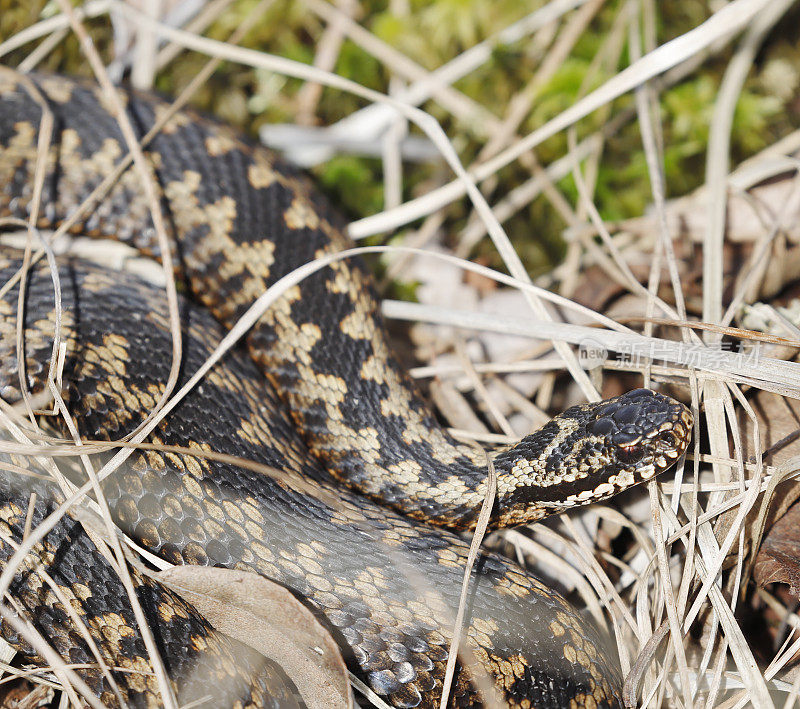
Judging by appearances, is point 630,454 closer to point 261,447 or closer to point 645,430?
point 645,430

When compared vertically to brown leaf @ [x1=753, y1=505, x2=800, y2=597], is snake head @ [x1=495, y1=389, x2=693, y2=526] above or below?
above

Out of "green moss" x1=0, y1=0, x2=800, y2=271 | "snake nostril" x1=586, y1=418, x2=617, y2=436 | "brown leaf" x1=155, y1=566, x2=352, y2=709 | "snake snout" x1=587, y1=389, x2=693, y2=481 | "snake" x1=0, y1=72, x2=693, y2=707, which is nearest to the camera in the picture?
"brown leaf" x1=155, y1=566, x2=352, y2=709

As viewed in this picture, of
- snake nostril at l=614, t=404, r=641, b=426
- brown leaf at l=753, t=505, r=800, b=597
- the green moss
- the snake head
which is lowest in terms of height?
brown leaf at l=753, t=505, r=800, b=597

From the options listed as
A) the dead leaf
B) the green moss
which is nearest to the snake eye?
the dead leaf

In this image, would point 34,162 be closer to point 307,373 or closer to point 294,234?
point 294,234

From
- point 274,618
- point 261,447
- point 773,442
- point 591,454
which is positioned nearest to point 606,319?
point 591,454

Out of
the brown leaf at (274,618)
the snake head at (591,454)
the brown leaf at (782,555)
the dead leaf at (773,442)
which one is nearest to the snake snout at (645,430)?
the snake head at (591,454)

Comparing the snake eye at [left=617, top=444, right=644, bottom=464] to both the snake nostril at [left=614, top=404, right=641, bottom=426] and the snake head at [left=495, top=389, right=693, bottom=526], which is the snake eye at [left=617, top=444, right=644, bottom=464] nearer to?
the snake head at [left=495, top=389, right=693, bottom=526]
